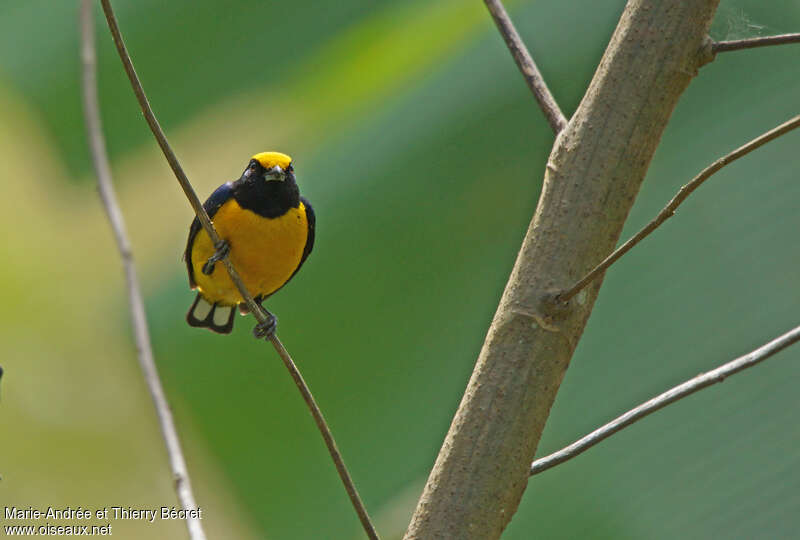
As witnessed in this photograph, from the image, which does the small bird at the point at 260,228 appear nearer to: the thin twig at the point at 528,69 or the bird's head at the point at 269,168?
the bird's head at the point at 269,168

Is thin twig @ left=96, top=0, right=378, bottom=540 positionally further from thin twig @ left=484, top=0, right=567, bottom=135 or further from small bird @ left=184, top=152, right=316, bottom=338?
small bird @ left=184, top=152, right=316, bottom=338

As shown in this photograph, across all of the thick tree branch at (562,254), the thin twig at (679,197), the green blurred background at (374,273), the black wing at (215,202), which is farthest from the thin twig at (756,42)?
the black wing at (215,202)

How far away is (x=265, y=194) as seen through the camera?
3559mm

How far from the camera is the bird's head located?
137 inches

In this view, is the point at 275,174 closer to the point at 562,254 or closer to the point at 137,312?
the point at 137,312

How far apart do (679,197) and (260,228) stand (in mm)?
2101

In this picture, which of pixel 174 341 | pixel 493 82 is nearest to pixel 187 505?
pixel 174 341

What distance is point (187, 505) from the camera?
6.48 ft

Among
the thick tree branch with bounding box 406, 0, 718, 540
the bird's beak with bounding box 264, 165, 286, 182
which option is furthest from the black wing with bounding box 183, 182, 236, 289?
the thick tree branch with bounding box 406, 0, 718, 540

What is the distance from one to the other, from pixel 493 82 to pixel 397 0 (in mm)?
655

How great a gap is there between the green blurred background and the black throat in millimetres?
215

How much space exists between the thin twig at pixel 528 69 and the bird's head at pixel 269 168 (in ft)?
4.48

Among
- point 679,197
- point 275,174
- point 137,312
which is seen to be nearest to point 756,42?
point 679,197

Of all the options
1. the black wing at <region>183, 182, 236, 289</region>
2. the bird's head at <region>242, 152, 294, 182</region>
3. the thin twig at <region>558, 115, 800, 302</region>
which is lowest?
the thin twig at <region>558, 115, 800, 302</region>
